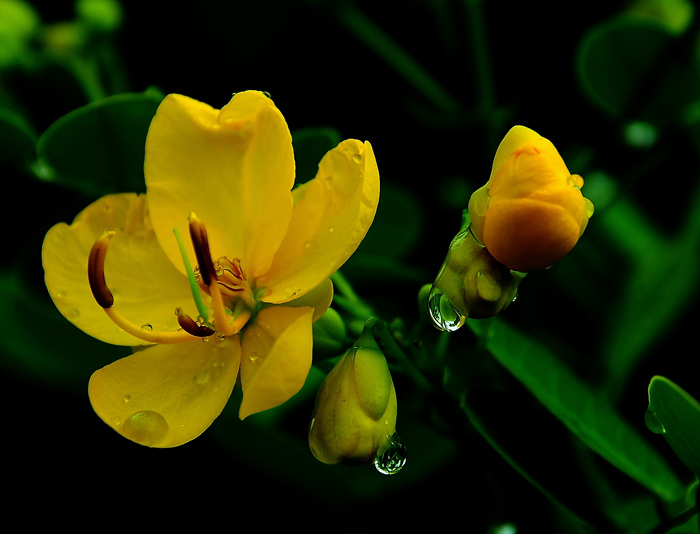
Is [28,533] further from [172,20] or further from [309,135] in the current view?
[172,20]

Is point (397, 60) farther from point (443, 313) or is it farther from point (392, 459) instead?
point (392, 459)

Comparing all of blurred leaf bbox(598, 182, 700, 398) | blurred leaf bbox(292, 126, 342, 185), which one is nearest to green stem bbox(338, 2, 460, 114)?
blurred leaf bbox(598, 182, 700, 398)

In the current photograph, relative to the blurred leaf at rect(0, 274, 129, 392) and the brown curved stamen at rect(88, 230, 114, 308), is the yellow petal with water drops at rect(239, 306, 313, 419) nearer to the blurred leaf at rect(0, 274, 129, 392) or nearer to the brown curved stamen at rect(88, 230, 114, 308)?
the brown curved stamen at rect(88, 230, 114, 308)

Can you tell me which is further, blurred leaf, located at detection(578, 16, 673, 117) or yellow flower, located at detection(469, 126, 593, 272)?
blurred leaf, located at detection(578, 16, 673, 117)

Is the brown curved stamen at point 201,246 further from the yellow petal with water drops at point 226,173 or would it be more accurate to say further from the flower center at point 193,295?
the yellow petal with water drops at point 226,173

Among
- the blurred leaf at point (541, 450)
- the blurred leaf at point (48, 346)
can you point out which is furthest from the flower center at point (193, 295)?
the blurred leaf at point (48, 346)
